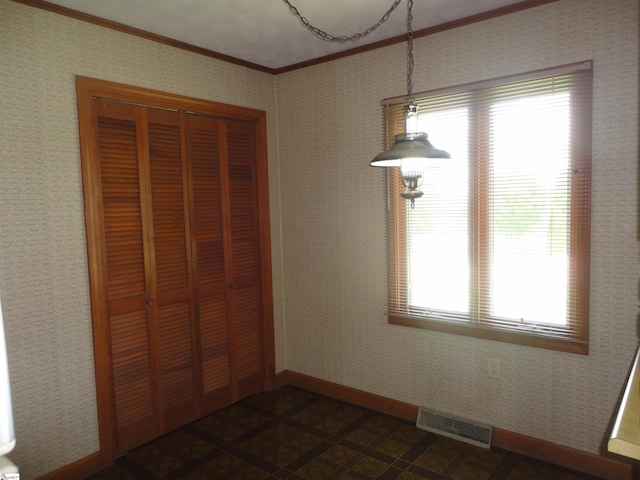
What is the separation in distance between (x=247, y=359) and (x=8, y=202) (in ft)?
6.50

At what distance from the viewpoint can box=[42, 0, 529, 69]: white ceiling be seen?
8.20ft

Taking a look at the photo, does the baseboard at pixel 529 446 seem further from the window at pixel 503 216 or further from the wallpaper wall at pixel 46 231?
the wallpaper wall at pixel 46 231

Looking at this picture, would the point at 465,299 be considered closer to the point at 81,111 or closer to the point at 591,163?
the point at 591,163

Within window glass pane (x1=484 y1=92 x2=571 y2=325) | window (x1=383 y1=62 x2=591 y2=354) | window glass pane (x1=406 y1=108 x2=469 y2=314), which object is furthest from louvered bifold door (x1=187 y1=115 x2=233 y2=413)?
window glass pane (x1=484 y1=92 x2=571 y2=325)

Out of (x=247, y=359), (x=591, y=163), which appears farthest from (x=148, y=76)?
(x=591, y=163)

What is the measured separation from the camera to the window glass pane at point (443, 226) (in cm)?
285

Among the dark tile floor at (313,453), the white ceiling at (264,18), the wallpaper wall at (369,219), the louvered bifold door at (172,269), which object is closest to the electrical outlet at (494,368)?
the wallpaper wall at (369,219)

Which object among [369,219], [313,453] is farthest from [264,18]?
[313,453]

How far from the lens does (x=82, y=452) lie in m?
2.61

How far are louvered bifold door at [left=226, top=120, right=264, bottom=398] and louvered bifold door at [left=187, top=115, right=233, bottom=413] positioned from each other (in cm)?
9

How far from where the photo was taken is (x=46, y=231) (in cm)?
246

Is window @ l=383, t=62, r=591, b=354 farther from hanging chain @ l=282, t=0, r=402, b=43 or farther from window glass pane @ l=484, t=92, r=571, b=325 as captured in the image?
hanging chain @ l=282, t=0, r=402, b=43

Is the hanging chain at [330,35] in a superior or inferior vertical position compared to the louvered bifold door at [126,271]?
superior

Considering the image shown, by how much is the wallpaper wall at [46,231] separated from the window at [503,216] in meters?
1.94
